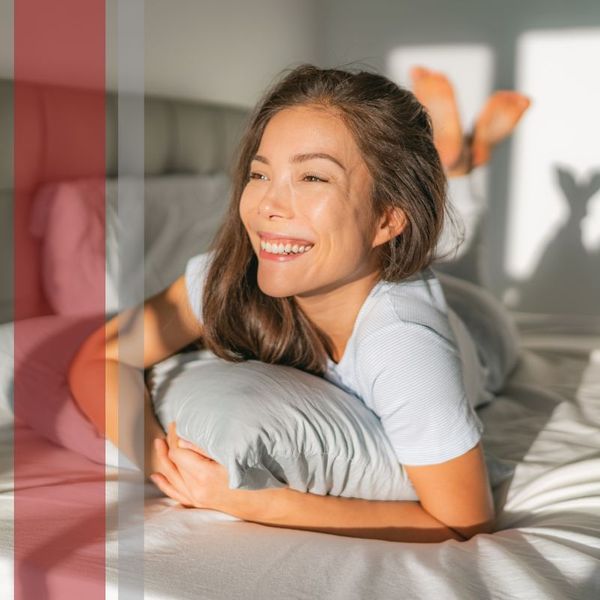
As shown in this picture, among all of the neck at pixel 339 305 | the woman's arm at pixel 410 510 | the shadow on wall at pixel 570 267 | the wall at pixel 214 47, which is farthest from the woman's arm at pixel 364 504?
the shadow on wall at pixel 570 267

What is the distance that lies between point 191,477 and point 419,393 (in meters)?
0.26

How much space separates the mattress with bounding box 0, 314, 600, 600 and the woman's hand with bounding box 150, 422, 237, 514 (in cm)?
2

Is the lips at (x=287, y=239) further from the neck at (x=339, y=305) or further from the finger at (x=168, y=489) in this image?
the finger at (x=168, y=489)

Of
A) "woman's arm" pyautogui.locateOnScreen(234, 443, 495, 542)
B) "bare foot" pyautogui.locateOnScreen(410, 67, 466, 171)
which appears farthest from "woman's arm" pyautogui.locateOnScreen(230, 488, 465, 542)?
"bare foot" pyautogui.locateOnScreen(410, 67, 466, 171)

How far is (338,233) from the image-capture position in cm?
93

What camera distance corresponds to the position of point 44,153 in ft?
4.83

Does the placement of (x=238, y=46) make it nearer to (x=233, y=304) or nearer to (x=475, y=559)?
(x=233, y=304)

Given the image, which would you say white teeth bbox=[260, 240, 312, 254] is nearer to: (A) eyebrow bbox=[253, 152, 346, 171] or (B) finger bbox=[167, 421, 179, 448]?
(A) eyebrow bbox=[253, 152, 346, 171]

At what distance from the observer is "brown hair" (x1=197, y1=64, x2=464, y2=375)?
0.95m

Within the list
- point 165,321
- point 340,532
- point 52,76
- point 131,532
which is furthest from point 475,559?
point 52,76

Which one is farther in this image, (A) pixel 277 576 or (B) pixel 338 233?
(B) pixel 338 233

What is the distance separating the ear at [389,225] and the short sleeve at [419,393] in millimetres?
105

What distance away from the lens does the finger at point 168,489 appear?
36.6 inches

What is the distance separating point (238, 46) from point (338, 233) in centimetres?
168
